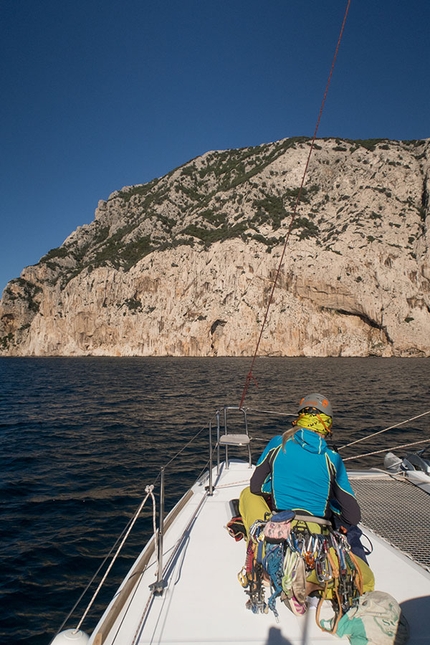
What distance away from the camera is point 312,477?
3502mm

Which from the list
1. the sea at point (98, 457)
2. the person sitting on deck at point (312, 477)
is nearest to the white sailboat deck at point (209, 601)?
the person sitting on deck at point (312, 477)

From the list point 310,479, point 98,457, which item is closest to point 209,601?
point 310,479

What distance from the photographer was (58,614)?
5418 millimetres

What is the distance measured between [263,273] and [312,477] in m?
72.5

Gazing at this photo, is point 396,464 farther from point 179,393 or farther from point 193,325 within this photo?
point 193,325

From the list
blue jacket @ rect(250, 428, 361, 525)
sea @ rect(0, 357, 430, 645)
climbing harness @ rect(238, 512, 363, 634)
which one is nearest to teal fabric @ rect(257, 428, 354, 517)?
blue jacket @ rect(250, 428, 361, 525)

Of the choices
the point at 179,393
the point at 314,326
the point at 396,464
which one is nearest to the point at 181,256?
the point at 314,326

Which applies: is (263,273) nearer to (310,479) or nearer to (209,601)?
(310,479)

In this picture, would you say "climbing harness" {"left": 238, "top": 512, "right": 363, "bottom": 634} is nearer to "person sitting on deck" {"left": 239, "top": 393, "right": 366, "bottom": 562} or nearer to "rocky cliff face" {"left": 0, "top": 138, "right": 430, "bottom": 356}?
"person sitting on deck" {"left": 239, "top": 393, "right": 366, "bottom": 562}

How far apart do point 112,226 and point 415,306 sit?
8249 cm

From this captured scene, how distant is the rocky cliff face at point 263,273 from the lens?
70188mm

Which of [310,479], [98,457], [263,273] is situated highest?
[263,273]

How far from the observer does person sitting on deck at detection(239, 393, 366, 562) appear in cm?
351

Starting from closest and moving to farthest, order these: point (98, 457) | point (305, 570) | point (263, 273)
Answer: point (305, 570) → point (98, 457) → point (263, 273)
